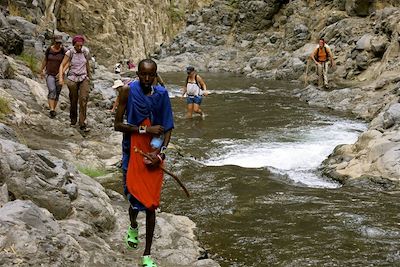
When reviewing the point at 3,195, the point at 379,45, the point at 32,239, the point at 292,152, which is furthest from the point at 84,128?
the point at 379,45

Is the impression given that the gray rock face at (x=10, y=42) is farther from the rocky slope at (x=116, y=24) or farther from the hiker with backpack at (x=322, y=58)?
the rocky slope at (x=116, y=24)

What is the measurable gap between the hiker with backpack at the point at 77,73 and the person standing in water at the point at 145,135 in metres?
5.67

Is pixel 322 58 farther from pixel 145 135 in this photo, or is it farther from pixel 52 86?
pixel 145 135

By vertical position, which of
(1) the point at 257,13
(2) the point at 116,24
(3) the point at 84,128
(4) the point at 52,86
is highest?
(1) the point at 257,13

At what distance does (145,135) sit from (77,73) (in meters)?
6.16

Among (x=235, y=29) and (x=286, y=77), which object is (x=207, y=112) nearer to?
(x=286, y=77)

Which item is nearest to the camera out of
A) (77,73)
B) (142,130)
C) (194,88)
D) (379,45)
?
(142,130)

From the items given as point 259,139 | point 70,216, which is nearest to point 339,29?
point 259,139

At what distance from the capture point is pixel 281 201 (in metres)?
7.79

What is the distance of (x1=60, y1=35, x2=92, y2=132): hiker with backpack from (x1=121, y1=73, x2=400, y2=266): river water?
2214 millimetres

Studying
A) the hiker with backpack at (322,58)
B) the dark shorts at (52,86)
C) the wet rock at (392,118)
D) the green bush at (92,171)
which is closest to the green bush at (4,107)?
the dark shorts at (52,86)

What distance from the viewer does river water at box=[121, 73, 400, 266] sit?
598cm

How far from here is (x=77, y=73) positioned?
10422 mm

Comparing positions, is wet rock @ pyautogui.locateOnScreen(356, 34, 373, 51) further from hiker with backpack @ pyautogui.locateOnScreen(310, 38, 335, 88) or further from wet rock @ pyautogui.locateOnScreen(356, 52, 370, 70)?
hiker with backpack @ pyautogui.locateOnScreen(310, 38, 335, 88)
